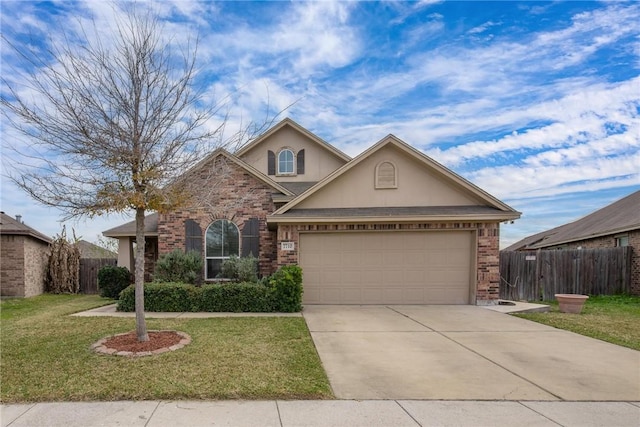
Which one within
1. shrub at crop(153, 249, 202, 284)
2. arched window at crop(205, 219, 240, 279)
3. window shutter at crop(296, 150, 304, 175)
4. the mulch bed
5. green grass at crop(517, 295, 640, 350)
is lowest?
green grass at crop(517, 295, 640, 350)

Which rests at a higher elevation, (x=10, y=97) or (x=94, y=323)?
(x=10, y=97)

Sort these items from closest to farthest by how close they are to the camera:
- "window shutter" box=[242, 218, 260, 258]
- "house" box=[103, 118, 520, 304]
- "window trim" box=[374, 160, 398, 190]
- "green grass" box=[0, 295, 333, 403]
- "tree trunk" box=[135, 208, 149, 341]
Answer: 1. "green grass" box=[0, 295, 333, 403]
2. "tree trunk" box=[135, 208, 149, 341]
3. "house" box=[103, 118, 520, 304]
4. "window trim" box=[374, 160, 398, 190]
5. "window shutter" box=[242, 218, 260, 258]

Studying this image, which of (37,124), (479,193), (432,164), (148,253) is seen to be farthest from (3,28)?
(479,193)

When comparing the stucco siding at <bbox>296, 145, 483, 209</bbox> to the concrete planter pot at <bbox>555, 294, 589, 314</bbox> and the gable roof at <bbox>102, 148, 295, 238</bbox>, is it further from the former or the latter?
the concrete planter pot at <bbox>555, 294, 589, 314</bbox>

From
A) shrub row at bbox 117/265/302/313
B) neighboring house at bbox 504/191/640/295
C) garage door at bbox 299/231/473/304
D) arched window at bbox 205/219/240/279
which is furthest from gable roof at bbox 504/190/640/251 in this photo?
arched window at bbox 205/219/240/279

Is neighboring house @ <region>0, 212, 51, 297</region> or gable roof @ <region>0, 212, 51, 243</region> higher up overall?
gable roof @ <region>0, 212, 51, 243</region>

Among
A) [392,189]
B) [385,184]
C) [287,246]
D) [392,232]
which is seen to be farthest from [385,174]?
[287,246]

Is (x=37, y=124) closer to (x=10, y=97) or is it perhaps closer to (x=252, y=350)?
(x=10, y=97)

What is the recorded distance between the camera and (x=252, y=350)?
580 cm

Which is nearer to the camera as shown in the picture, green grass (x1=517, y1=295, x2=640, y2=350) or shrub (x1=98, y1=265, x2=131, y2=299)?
green grass (x1=517, y1=295, x2=640, y2=350)

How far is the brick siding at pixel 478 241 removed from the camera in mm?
10594

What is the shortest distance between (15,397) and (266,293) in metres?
5.80

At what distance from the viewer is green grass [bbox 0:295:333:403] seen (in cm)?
413

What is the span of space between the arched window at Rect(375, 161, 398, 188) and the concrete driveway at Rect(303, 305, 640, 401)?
168 inches
